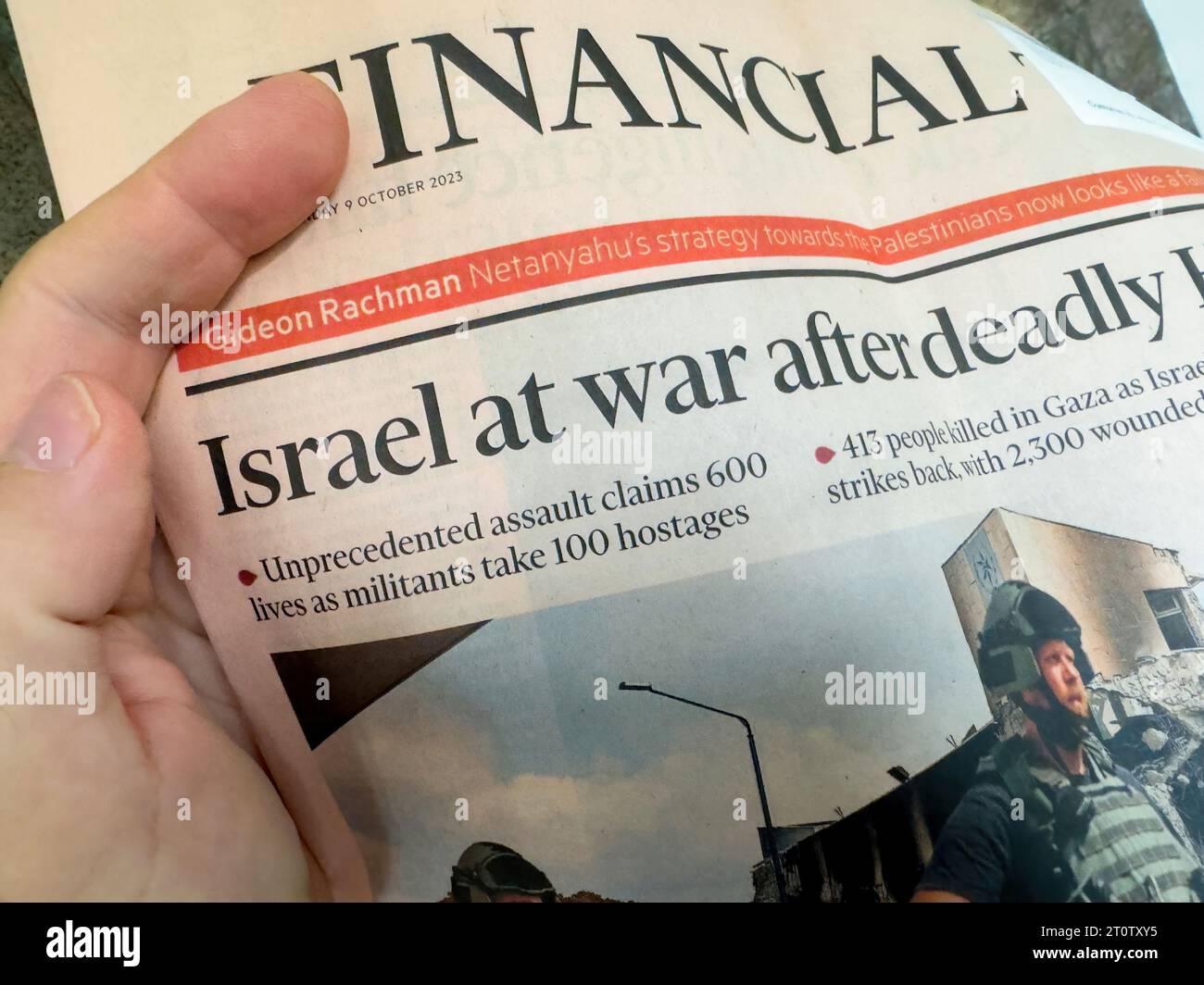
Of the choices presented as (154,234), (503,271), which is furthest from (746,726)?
(154,234)

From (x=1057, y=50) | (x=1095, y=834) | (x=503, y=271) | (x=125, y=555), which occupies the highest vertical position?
(x=1057, y=50)

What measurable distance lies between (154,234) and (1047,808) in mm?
514

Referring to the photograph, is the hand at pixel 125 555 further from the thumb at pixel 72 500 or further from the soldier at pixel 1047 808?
the soldier at pixel 1047 808

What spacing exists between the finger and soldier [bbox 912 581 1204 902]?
42cm

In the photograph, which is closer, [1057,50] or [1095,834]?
[1095,834]

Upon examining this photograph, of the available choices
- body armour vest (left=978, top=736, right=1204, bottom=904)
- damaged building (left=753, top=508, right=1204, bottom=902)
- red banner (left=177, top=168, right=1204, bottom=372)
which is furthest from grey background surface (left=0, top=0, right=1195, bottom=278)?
body armour vest (left=978, top=736, right=1204, bottom=904)

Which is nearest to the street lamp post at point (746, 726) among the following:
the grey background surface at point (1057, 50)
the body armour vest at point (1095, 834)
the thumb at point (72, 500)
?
the body armour vest at point (1095, 834)

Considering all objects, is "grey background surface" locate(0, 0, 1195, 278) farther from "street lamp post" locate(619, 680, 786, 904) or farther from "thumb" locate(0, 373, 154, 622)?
"street lamp post" locate(619, 680, 786, 904)

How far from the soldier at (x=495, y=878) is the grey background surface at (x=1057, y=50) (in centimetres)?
45

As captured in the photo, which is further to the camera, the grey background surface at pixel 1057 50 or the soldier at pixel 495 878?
the grey background surface at pixel 1057 50

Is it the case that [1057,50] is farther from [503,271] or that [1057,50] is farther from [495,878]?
[495,878]

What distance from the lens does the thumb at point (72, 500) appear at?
0.32m

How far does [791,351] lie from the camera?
406 millimetres

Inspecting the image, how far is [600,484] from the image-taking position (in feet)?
1.28
